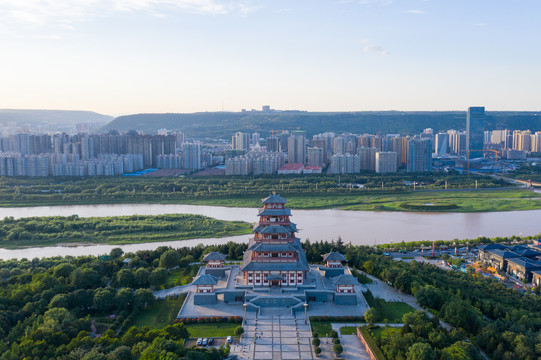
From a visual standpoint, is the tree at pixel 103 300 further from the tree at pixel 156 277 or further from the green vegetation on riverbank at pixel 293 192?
the green vegetation on riverbank at pixel 293 192

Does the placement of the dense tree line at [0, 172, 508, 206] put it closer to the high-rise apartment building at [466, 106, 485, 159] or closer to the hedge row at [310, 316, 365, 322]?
the hedge row at [310, 316, 365, 322]

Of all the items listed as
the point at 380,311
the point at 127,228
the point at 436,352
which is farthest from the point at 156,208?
the point at 436,352

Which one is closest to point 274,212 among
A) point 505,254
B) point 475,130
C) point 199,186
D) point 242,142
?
point 505,254

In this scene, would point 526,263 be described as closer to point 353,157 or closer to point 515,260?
point 515,260

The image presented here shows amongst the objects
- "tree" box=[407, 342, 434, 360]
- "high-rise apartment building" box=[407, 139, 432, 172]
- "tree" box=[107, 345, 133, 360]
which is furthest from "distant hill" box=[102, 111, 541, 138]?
"tree" box=[107, 345, 133, 360]

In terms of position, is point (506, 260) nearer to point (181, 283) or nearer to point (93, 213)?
point (181, 283)
